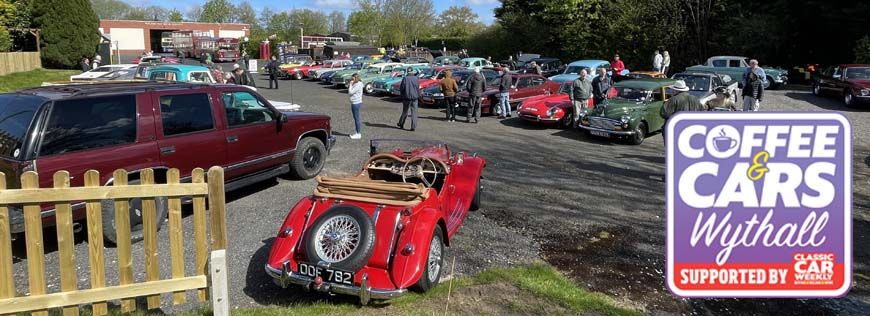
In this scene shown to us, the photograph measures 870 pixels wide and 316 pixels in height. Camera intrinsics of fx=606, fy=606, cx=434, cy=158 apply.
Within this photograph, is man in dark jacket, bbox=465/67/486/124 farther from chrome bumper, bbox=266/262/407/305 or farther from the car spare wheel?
chrome bumper, bbox=266/262/407/305

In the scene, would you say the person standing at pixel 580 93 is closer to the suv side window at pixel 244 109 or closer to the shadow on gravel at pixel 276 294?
the suv side window at pixel 244 109

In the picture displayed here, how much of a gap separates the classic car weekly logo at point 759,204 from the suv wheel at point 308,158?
806 cm

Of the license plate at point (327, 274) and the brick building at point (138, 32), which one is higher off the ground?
the brick building at point (138, 32)

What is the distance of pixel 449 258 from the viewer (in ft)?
20.2

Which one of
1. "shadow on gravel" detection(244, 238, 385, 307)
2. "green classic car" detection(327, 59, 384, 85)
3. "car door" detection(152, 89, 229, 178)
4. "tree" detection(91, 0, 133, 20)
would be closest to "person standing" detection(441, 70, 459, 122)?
"car door" detection(152, 89, 229, 178)

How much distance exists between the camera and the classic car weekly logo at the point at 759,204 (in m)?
1.74

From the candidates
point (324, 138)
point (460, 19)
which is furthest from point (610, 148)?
point (460, 19)

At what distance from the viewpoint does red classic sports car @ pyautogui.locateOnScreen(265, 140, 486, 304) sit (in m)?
4.77

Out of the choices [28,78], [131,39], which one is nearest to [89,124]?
[28,78]

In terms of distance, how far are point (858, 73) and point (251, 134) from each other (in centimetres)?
2014

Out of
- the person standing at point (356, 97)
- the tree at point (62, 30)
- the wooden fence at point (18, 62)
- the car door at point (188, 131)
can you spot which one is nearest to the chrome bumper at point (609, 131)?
the person standing at point (356, 97)

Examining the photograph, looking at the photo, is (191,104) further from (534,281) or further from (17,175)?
(534,281)

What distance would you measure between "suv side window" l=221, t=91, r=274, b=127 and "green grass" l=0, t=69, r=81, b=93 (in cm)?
1994

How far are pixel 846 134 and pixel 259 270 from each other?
16.9 feet
